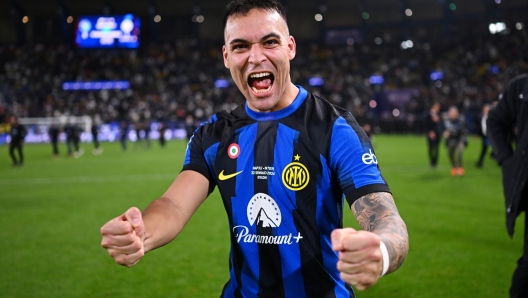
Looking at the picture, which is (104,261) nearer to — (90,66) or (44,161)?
(44,161)

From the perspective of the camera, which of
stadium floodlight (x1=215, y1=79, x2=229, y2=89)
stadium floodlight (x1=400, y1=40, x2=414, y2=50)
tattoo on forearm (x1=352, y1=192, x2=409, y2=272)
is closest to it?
tattoo on forearm (x1=352, y1=192, x2=409, y2=272)

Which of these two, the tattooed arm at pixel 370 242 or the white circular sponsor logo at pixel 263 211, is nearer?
the tattooed arm at pixel 370 242

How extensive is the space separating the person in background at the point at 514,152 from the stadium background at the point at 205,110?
202cm

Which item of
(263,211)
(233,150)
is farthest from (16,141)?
(263,211)

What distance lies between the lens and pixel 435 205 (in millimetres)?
10633

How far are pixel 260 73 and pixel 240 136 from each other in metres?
0.37

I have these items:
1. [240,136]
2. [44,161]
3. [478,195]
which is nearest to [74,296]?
[240,136]

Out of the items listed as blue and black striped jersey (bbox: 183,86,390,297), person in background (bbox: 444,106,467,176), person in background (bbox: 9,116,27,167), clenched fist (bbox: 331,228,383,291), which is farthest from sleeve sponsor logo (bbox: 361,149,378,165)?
person in background (bbox: 9,116,27,167)

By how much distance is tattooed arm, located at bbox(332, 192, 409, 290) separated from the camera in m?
1.52

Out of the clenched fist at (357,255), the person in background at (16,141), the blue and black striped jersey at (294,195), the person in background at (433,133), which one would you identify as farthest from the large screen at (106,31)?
the clenched fist at (357,255)

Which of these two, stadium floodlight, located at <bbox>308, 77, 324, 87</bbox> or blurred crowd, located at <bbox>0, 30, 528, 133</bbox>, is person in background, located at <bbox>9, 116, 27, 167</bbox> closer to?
blurred crowd, located at <bbox>0, 30, 528, 133</bbox>

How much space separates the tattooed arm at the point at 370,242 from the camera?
152 centimetres

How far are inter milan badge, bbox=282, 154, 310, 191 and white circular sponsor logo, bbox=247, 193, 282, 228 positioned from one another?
0.12 metres

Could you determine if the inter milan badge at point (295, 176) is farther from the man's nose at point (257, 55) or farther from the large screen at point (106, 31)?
the large screen at point (106, 31)
